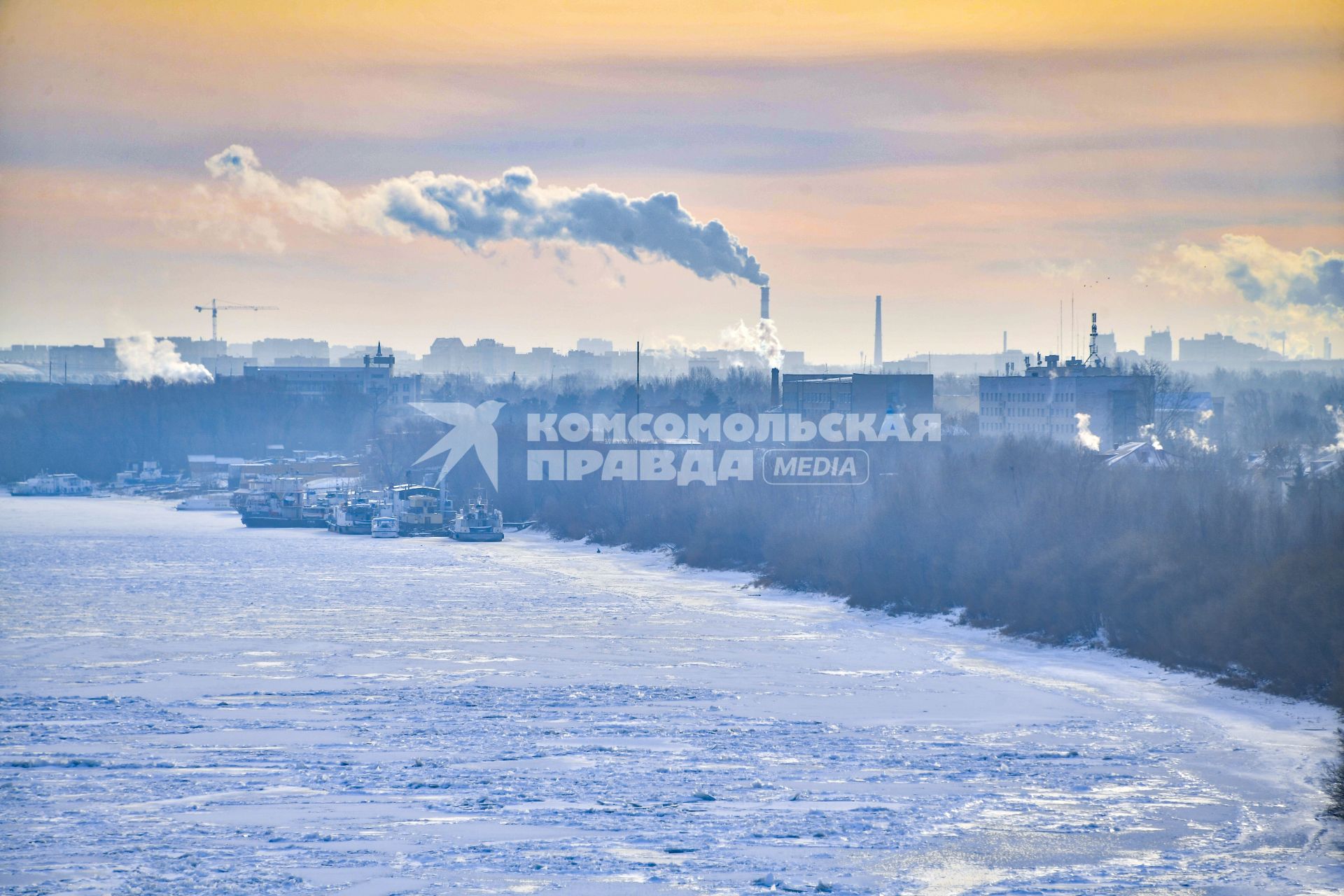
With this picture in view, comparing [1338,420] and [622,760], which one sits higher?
[1338,420]

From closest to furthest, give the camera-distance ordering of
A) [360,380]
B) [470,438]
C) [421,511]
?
[421,511]
[470,438]
[360,380]

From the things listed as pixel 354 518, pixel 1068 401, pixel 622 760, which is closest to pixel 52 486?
pixel 354 518

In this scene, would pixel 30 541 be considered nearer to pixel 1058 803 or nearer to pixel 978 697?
pixel 978 697

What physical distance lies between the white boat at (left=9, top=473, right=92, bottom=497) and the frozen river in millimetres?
37175

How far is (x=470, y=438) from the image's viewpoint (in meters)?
51.0

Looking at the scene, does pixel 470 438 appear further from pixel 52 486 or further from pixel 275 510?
pixel 52 486

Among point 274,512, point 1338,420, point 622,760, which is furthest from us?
point 274,512

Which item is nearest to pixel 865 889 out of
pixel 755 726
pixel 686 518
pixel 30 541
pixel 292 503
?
pixel 755 726

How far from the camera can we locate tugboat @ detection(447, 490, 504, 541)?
37844 mm

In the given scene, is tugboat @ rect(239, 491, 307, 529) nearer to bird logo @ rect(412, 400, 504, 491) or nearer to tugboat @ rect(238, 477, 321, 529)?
tugboat @ rect(238, 477, 321, 529)

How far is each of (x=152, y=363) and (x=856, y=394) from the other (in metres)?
57.5

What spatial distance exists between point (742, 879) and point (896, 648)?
10509 millimetres

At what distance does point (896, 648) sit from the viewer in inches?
741

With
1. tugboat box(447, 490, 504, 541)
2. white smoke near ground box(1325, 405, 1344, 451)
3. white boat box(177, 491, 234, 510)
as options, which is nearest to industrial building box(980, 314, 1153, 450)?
white smoke near ground box(1325, 405, 1344, 451)
